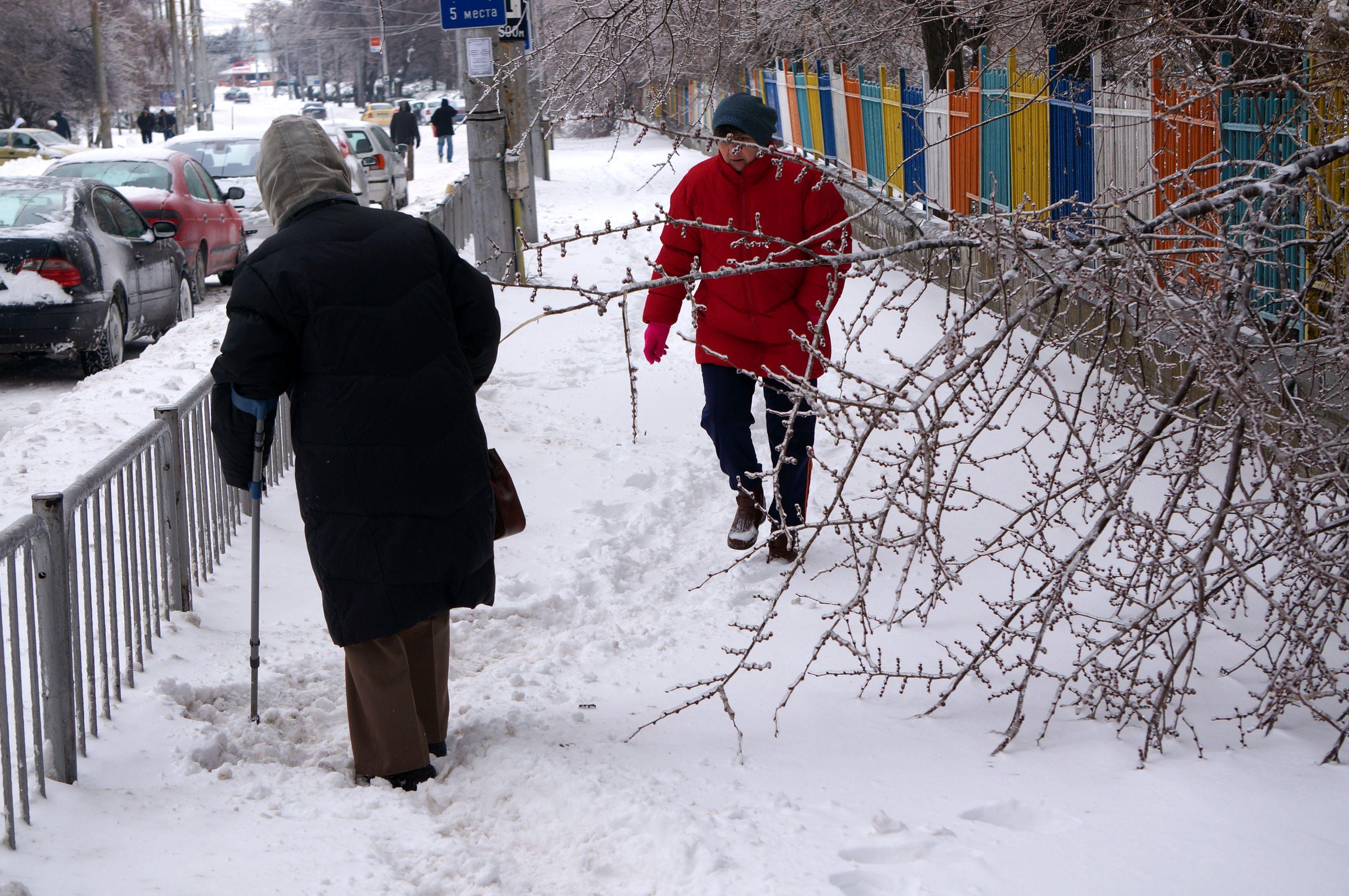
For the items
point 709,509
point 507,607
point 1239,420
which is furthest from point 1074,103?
point 1239,420

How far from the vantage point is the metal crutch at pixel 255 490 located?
3447 mm

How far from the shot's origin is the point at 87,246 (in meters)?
9.14

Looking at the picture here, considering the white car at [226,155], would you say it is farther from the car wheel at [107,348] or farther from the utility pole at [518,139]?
the car wheel at [107,348]

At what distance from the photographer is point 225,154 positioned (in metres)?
17.7

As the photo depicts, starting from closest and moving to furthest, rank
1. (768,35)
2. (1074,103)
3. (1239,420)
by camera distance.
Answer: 1. (1239,420)
2. (1074,103)
3. (768,35)

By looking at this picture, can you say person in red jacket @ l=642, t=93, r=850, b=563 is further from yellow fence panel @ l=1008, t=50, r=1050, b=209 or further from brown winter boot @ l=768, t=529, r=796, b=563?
yellow fence panel @ l=1008, t=50, r=1050, b=209

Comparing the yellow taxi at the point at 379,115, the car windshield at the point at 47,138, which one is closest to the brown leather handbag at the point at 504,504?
the car windshield at the point at 47,138

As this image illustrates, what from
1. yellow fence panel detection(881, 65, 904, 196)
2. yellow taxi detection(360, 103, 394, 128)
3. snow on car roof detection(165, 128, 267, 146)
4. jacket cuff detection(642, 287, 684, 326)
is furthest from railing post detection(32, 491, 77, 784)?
yellow taxi detection(360, 103, 394, 128)

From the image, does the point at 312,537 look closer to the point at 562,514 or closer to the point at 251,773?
the point at 251,773

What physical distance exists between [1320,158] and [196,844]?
3.06 metres

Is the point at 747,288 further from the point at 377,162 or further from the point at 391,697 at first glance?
the point at 377,162

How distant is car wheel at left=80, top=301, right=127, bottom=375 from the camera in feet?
30.3

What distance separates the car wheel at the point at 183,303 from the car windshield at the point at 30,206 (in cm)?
179

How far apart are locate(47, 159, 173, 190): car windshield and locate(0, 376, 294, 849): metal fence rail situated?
8.82 m
